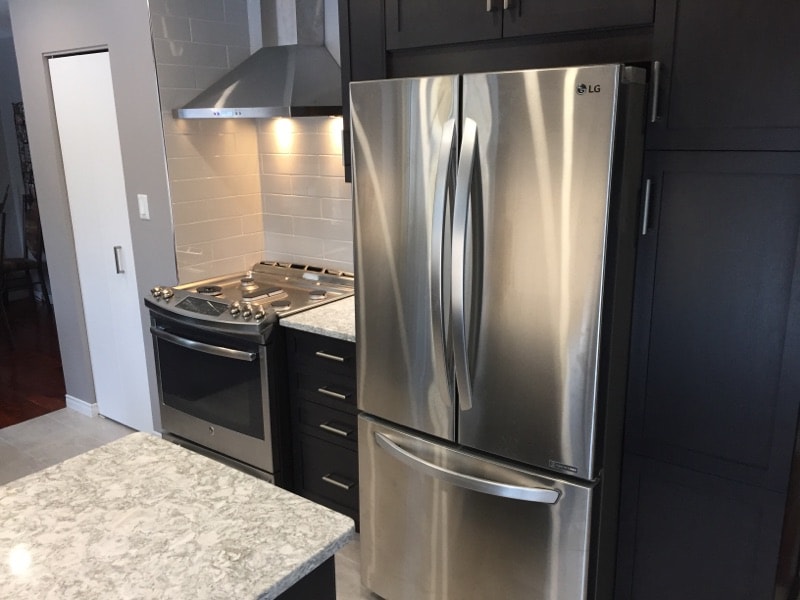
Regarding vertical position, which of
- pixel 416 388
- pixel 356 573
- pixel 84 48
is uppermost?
pixel 84 48

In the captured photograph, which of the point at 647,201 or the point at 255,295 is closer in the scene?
the point at 647,201

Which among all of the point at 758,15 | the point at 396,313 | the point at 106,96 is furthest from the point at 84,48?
the point at 758,15

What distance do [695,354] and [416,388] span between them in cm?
79

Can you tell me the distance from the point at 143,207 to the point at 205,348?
0.87 metres

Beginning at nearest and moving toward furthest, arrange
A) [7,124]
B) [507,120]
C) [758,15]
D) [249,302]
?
[758,15] → [507,120] → [249,302] → [7,124]

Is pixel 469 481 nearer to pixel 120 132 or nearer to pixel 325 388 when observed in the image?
pixel 325 388

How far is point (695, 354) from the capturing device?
1790 millimetres

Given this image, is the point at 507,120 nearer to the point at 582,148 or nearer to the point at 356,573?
the point at 582,148

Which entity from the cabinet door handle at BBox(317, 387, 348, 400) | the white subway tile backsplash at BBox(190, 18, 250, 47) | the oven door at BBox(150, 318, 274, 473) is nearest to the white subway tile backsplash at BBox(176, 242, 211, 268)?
the oven door at BBox(150, 318, 274, 473)

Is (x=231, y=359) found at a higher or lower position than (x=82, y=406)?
higher

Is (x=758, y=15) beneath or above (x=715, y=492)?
above

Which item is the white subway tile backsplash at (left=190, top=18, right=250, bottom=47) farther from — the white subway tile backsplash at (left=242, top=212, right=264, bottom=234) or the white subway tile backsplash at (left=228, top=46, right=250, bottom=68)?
the white subway tile backsplash at (left=242, top=212, right=264, bottom=234)

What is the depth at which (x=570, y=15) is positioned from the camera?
1.82 meters

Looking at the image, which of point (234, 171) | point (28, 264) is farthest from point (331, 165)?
point (28, 264)
